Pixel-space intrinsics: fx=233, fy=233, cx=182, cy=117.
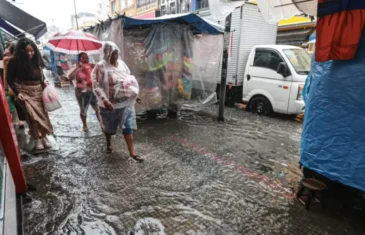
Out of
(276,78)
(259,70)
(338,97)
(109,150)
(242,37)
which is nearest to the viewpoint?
(338,97)

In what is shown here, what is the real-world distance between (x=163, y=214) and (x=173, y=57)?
423 centimetres

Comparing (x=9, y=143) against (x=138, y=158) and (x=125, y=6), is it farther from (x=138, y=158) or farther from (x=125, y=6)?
(x=125, y=6)

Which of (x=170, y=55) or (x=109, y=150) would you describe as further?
(x=170, y=55)

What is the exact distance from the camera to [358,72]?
2.37 meters

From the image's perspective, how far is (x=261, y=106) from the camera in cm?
703

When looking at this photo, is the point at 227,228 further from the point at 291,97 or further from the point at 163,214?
the point at 291,97

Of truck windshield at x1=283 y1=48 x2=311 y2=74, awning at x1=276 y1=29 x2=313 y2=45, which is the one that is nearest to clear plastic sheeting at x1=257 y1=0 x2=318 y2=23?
truck windshield at x1=283 y1=48 x2=311 y2=74

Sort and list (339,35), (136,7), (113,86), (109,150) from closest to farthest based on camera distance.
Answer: (339,35), (113,86), (109,150), (136,7)

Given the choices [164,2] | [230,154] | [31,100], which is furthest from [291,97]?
[164,2]

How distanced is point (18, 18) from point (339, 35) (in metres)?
6.33

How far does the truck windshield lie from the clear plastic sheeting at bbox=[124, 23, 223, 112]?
1896mm

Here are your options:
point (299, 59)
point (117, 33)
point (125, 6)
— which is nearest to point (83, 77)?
point (117, 33)

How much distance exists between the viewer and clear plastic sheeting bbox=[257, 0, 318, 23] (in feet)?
12.6

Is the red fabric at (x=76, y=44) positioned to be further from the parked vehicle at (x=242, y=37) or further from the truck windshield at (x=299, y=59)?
the truck windshield at (x=299, y=59)
